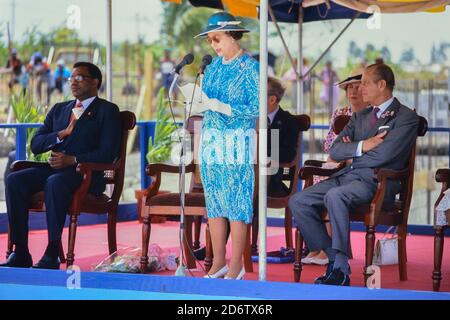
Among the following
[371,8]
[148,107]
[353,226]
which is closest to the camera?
[371,8]

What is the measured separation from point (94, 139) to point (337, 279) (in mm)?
2126

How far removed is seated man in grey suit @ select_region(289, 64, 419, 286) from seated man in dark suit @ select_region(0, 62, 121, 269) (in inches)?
58.5

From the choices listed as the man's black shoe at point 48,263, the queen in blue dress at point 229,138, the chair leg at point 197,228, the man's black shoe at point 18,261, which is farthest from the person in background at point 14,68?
the queen in blue dress at point 229,138

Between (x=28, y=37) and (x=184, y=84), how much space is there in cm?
Result: 2129

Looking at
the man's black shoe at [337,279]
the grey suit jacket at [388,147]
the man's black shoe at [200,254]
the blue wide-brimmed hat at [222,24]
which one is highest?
the blue wide-brimmed hat at [222,24]

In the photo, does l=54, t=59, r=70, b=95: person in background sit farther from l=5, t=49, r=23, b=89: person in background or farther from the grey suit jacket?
the grey suit jacket

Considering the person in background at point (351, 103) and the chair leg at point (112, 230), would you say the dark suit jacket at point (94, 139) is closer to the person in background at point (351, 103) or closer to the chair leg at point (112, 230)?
the chair leg at point (112, 230)

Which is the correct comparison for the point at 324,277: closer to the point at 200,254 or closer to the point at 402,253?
the point at 402,253

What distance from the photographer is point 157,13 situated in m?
32.2

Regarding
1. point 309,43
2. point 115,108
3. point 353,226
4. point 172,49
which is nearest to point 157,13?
point 172,49

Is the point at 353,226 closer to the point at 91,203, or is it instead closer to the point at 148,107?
the point at 91,203

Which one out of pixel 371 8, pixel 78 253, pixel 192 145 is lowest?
pixel 78 253

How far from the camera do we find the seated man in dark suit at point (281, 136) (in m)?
8.45

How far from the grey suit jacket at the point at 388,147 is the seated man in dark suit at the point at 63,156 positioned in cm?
160
